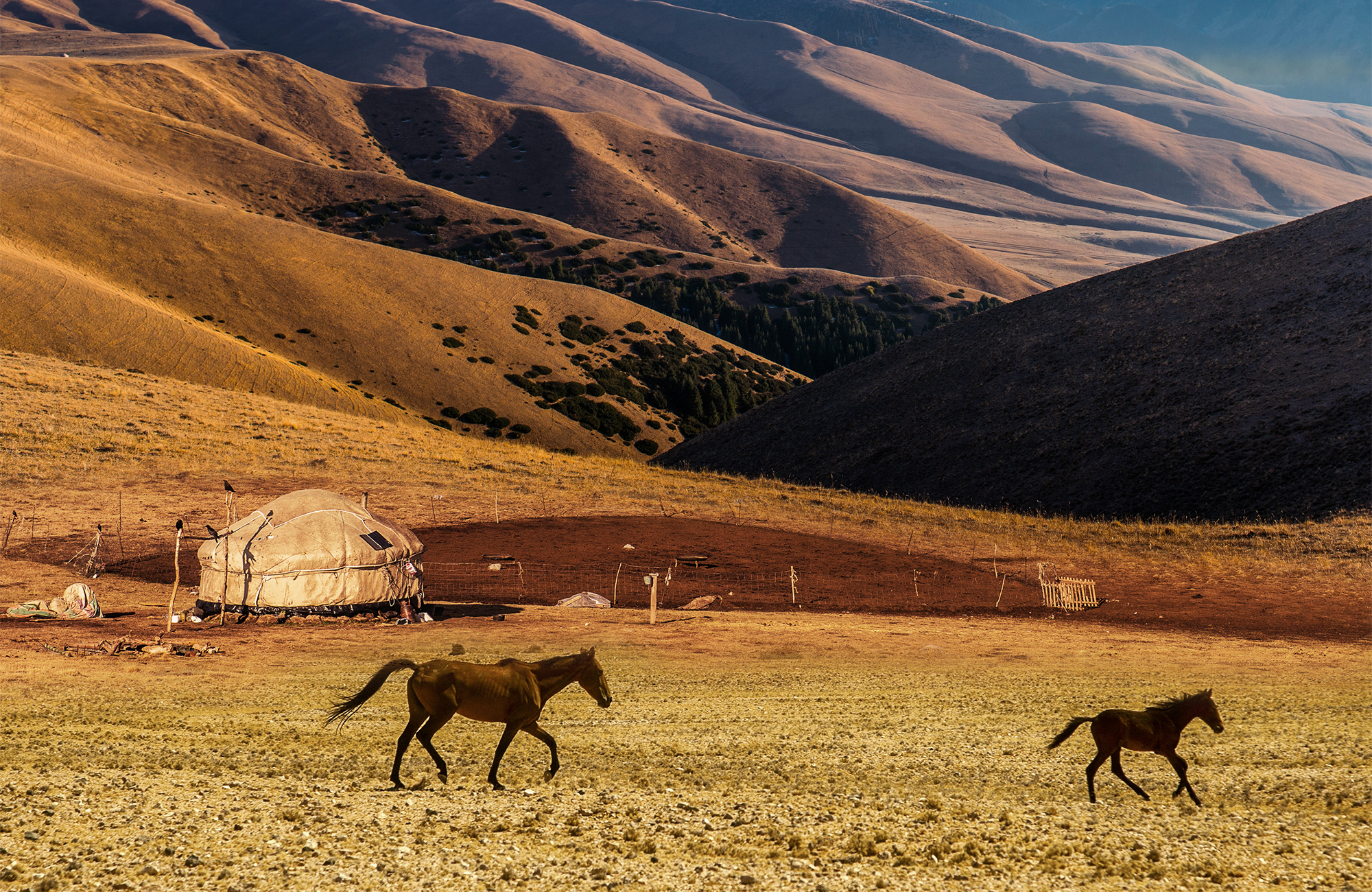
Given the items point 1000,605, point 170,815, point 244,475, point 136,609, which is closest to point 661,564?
point 1000,605

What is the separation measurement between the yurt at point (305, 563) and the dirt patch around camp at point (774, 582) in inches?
61.3

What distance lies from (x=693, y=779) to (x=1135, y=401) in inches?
2286

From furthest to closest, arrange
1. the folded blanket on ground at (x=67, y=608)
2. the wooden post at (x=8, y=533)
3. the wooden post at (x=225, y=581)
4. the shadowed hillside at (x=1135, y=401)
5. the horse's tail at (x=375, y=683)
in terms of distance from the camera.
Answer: the shadowed hillside at (x=1135, y=401) < the wooden post at (x=8, y=533) < the wooden post at (x=225, y=581) < the folded blanket on ground at (x=67, y=608) < the horse's tail at (x=375, y=683)

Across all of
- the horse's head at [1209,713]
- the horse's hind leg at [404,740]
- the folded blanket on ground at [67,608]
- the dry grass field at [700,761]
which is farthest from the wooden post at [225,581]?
the horse's head at [1209,713]

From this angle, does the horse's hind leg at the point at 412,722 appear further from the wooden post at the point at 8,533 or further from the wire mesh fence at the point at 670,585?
the wooden post at the point at 8,533

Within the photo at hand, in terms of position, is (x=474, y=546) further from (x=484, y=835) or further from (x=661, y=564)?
(x=484, y=835)

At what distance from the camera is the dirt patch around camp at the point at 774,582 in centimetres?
2611

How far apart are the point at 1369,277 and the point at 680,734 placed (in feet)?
215

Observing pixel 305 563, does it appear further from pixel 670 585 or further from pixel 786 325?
pixel 786 325

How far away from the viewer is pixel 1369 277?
59688 millimetres

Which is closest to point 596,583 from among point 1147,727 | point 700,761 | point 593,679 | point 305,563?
point 305,563

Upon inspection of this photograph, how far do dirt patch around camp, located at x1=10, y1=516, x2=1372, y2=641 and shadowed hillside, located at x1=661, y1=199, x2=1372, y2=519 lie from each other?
1891 centimetres

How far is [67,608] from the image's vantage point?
2244 cm

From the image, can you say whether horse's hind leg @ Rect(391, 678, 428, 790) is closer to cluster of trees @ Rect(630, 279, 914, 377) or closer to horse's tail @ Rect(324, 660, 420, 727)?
horse's tail @ Rect(324, 660, 420, 727)
